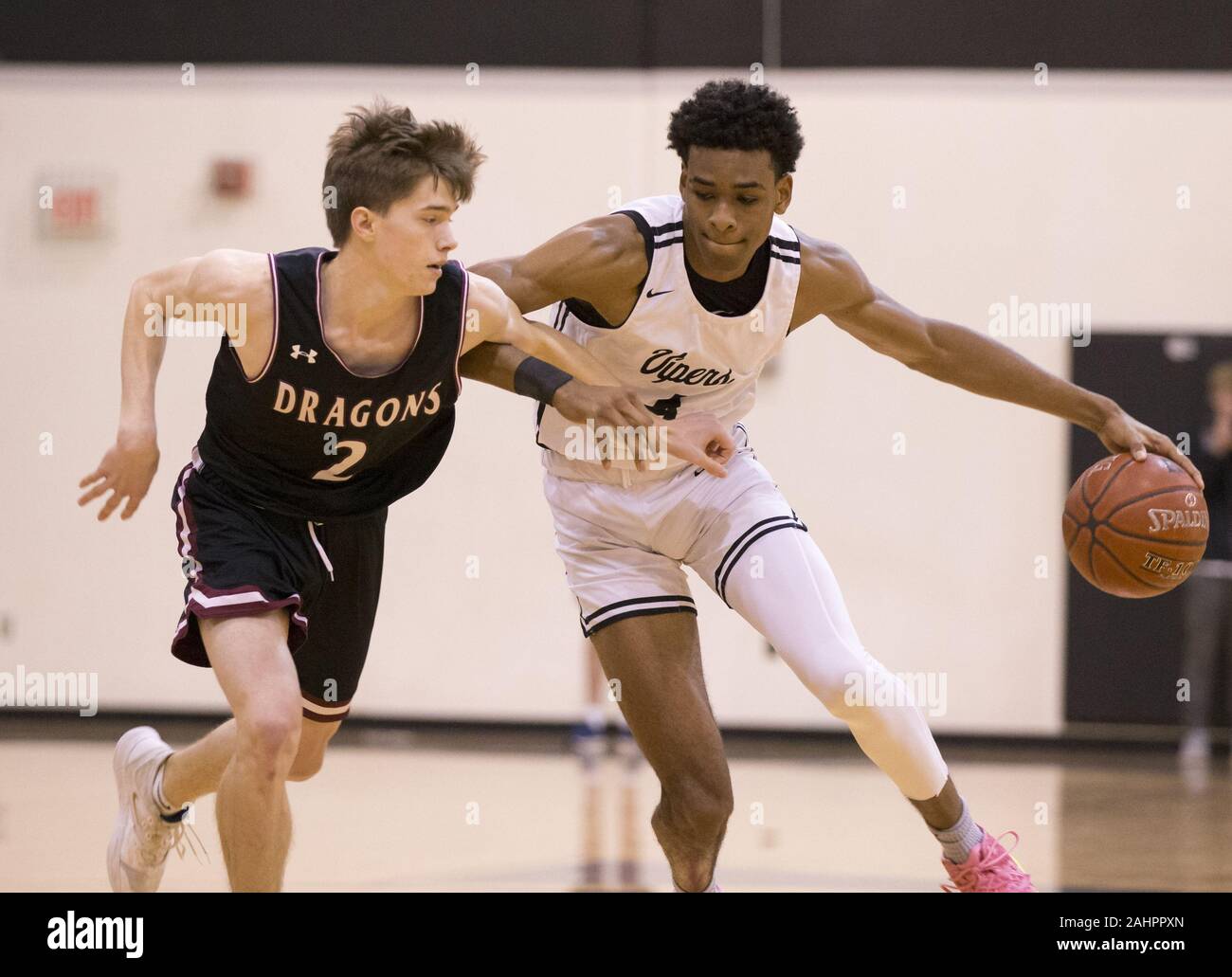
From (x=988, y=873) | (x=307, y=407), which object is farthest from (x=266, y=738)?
(x=988, y=873)

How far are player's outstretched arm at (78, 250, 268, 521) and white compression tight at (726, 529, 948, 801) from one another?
52.9 inches

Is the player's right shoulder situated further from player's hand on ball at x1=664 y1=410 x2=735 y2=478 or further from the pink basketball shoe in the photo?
the pink basketball shoe

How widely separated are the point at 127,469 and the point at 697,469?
4.61 feet

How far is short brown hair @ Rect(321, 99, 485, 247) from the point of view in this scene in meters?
3.40

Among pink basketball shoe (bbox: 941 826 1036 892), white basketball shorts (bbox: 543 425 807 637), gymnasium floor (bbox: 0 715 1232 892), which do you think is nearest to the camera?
pink basketball shoe (bbox: 941 826 1036 892)

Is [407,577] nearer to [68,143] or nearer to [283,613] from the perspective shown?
[68,143]

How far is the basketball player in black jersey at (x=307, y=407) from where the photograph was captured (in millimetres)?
3270

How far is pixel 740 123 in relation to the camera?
11.8ft

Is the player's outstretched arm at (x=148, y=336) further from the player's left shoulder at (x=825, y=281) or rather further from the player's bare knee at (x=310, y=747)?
the player's left shoulder at (x=825, y=281)

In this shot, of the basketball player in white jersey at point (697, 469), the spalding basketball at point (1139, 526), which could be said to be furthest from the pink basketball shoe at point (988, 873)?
the spalding basketball at point (1139, 526)

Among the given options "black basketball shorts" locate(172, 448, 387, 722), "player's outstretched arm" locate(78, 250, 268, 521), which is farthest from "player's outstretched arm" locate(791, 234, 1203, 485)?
"player's outstretched arm" locate(78, 250, 268, 521)

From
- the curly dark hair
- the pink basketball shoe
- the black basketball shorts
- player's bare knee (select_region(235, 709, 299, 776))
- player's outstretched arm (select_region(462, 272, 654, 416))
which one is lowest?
the pink basketball shoe

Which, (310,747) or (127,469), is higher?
(127,469)

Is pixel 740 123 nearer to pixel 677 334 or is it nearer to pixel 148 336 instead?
pixel 677 334
